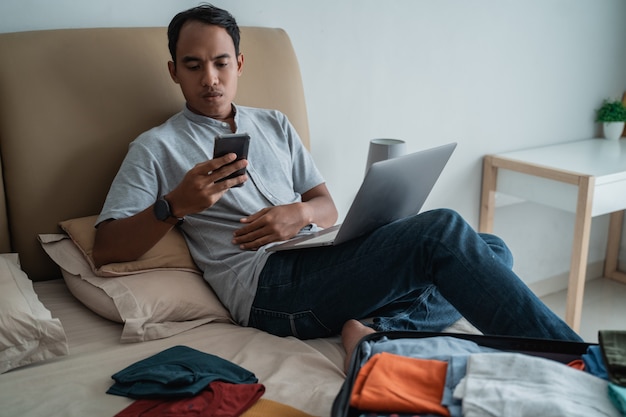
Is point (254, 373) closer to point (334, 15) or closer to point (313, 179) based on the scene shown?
point (313, 179)

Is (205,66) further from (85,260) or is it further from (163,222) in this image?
(85,260)

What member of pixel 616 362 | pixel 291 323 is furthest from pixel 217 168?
pixel 616 362

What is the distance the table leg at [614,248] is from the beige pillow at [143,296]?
7.56 feet

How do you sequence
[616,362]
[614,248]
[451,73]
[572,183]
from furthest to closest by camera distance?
[614,248] → [451,73] → [572,183] → [616,362]

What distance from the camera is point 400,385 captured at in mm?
1070

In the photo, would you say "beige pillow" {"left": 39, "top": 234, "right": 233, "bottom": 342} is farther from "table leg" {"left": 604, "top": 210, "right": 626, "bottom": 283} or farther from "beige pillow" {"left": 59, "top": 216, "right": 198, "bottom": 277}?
"table leg" {"left": 604, "top": 210, "right": 626, "bottom": 283}

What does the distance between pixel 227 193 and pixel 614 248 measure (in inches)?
90.1

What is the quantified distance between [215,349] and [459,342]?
519mm

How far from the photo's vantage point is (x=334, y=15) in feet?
7.35

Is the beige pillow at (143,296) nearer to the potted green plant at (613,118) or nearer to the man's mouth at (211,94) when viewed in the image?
the man's mouth at (211,94)

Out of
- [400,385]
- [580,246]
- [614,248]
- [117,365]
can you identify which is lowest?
[614,248]

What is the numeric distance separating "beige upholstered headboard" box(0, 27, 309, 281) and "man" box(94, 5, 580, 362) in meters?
0.12

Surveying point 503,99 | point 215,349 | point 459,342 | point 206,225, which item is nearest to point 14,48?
point 206,225

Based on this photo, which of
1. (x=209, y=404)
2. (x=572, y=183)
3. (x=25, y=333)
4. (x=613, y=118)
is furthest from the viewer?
(x=613, y=118)
